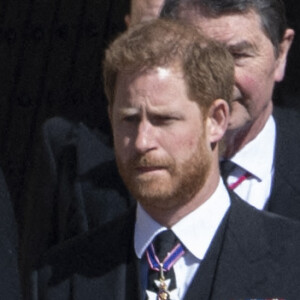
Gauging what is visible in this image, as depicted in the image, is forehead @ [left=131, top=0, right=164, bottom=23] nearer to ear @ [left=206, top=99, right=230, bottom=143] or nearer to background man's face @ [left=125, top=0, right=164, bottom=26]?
background man's face @ [left=125, top=0, right=164, bottom=26]

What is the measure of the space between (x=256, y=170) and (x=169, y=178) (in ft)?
1.76

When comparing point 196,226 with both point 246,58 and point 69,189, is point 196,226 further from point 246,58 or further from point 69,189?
point 69,189

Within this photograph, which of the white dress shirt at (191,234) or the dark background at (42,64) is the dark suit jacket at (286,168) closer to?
the white dress shirt at (191,234)

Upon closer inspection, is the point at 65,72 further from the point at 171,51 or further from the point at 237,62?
the point at 171,51

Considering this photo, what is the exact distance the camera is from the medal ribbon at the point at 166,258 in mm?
3166

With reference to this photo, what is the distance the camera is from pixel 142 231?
3232mm

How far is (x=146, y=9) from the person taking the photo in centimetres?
395

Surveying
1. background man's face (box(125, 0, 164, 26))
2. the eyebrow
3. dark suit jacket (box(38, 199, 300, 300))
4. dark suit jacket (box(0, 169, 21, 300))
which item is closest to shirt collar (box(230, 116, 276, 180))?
the eyebrow

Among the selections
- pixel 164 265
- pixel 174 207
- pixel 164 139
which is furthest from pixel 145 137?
pixel 164 265

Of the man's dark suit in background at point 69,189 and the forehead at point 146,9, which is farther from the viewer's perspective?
the forehead at point 146,9

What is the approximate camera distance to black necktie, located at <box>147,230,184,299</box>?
3162mm

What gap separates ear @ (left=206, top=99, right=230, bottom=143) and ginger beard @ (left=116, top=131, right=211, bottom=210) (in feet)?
0.13

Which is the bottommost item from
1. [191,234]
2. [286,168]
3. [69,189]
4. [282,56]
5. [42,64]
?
[42,64]

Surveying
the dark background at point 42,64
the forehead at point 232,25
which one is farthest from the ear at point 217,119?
the dark background at point 42,64
